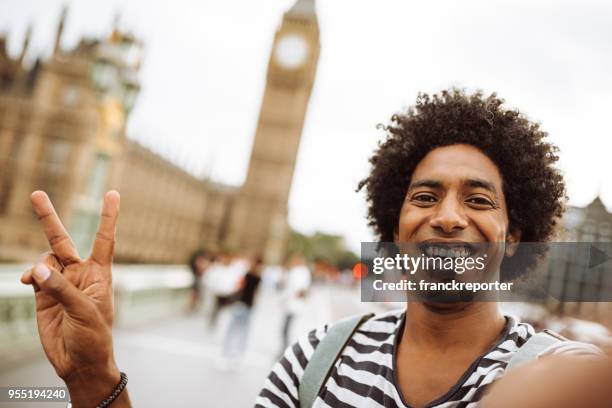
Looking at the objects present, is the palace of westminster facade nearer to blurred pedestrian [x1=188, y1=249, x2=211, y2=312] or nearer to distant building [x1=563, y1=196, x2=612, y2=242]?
distant building [x1=563, y1=196, x2=612, y2=242]

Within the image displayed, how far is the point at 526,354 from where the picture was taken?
3.44ft

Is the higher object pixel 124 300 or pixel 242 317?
pixel 242 317

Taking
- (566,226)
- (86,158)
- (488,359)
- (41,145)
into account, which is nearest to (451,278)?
(488,359)

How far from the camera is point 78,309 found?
1.21m

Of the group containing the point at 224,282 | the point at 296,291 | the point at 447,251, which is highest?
the point at 447,251

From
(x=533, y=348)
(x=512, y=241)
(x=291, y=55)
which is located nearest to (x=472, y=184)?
(x=512, y=241)

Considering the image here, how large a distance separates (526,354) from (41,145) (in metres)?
34.3

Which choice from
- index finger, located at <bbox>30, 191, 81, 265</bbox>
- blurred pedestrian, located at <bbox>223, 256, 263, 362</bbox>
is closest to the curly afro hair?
index finger, located at <bbox>30, 191, 81, 265</bbox>

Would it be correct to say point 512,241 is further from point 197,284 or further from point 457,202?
point 197,284

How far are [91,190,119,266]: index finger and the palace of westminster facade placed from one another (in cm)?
129

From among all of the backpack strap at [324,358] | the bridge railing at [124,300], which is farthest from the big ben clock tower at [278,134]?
the backpack strap at [324,358]

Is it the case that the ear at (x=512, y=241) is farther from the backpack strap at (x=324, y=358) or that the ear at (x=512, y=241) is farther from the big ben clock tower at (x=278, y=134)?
the big ben clock tower at (x=278, y=134)

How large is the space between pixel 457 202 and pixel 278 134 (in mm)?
48274

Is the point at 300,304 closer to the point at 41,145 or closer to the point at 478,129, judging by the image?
the point at 478,129
